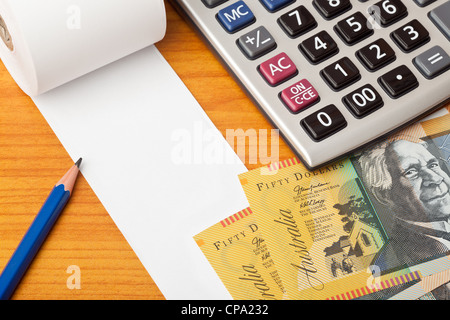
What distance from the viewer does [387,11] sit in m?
0.44

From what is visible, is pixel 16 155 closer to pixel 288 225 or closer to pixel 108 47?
pixel 108 47

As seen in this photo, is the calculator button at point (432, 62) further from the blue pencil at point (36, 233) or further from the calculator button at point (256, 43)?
the blue pencil at point (36, 233)

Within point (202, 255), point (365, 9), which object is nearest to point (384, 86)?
point (365, 9)

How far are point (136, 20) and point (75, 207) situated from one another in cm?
15

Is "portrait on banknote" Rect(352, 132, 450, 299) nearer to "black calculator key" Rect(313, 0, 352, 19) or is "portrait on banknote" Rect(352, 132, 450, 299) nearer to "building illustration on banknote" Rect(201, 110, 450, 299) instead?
"building illustration on banknote" Rect(201, 110, 450, 299)

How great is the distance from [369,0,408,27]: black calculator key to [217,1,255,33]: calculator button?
10cm

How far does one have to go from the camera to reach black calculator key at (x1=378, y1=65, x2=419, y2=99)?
0.42 m

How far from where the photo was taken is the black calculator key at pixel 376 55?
1.39ft

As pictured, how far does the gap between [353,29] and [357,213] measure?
14 centimetres

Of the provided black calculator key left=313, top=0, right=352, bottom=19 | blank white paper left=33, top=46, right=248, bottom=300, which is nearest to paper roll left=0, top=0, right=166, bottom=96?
blank white paper left=33, top=46, right=248, bottom=300

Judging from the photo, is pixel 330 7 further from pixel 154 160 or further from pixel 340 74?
pixel 154 160

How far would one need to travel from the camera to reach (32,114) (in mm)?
437

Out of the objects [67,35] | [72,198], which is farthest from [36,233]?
[67,35]

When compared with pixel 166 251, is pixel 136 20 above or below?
above
